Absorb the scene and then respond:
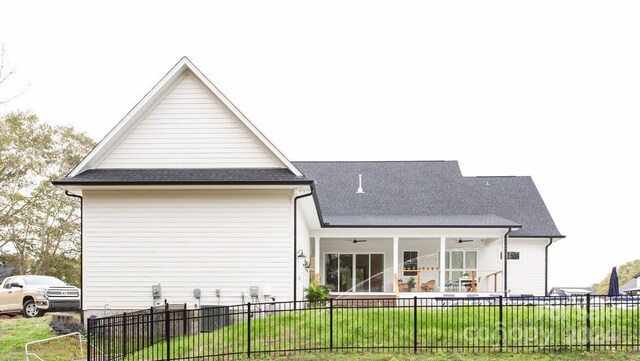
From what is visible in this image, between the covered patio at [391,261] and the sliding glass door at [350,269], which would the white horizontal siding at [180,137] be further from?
the sliding glass door at [350,269]

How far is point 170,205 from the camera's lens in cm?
2197

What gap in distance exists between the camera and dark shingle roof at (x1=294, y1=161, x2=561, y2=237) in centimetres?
3422

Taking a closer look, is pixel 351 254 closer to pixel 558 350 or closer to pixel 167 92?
pixel 167 92

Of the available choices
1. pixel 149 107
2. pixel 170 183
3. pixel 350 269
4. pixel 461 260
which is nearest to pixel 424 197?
pixel 461 260

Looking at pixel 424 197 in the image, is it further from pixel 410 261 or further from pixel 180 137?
pixel 180 137

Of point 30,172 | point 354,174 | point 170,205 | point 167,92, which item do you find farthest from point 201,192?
point 30,172

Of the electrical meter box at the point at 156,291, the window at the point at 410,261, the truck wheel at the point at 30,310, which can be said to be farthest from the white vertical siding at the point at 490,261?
the truck wheel at the point at 30,310

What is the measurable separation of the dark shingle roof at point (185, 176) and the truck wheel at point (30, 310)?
7.76 metres

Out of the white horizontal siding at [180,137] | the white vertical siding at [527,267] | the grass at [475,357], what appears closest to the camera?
the grass at [475,357]

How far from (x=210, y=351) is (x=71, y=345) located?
196 inches

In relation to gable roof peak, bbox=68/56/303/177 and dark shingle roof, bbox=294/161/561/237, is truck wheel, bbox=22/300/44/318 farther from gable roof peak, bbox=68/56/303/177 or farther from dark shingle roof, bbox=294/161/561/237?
dark shingle roof, bbox=294/161/561/237

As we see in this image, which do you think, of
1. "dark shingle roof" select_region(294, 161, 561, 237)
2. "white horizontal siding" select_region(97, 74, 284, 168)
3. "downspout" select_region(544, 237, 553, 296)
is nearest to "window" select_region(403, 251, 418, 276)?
"dark shingle roof" select_region(294, 161, 561, 237)

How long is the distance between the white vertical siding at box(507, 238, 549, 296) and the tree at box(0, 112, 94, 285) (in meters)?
24.6

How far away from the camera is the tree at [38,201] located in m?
42.8
